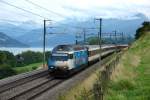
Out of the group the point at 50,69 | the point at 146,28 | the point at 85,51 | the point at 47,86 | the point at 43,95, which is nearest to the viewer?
the point at 43,95

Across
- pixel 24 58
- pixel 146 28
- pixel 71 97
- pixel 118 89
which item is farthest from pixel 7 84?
pixel 24 58

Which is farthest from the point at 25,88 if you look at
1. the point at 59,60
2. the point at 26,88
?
the point at 59,60

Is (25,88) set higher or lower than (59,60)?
lower

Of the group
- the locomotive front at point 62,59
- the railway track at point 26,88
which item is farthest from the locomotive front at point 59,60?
the railway track at point 26,88

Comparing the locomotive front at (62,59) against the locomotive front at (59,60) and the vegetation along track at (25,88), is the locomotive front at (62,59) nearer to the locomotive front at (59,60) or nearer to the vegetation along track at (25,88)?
the locomotive front at (59,60)

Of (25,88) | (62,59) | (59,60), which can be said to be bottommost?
(25,88)

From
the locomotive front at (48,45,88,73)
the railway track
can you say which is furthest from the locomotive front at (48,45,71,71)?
the railway track

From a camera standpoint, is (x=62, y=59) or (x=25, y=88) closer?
(x=25, y=88)

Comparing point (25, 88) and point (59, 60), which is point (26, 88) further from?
point (59, 60)

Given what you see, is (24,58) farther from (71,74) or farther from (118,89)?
(118,89)

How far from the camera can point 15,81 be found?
126 feet

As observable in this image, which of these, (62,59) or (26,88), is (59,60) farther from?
(26,88)

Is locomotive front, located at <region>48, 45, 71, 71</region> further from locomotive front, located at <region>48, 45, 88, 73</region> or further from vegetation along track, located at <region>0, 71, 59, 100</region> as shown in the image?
vegetation along track, located at <region>0, 71, 59, 100</region>

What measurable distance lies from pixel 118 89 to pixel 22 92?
910cm
